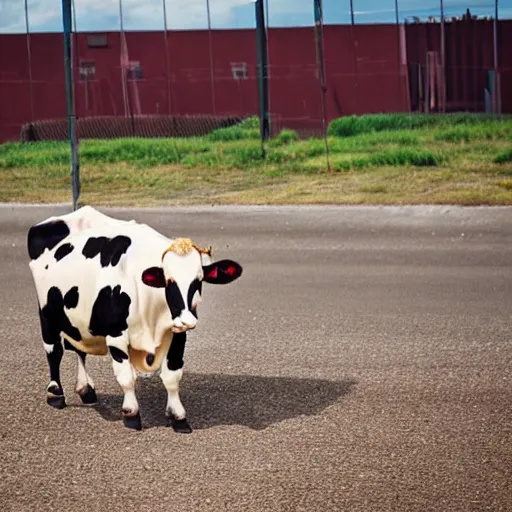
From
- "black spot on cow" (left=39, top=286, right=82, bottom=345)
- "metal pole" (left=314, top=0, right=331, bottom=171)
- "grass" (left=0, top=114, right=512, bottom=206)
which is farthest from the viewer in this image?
"metal pole" (left=314, top=0, right=331, bottom=171)

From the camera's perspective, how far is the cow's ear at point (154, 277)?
23.0ft

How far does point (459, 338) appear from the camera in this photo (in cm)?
1012

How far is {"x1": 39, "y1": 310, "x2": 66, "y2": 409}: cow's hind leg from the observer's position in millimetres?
7863

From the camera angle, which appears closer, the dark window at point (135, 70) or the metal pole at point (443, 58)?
the metal pole at point (443, 58)

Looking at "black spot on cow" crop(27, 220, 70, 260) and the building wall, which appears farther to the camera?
the building wall

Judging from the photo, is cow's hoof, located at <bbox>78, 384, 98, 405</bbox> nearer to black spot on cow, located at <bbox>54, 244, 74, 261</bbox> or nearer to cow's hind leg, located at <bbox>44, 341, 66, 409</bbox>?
cow's hind leg, located at <bbox>44, 341, 66, 409</bbox>

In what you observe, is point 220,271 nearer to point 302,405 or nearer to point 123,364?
point 123,364

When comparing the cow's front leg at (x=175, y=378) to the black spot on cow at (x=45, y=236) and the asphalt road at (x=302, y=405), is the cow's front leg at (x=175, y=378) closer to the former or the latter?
the asphalt road at (x=302, y=405)

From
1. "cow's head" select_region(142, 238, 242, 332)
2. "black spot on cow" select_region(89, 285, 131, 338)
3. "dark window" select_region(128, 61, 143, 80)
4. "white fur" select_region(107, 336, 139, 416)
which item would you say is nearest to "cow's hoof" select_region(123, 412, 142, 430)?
"white fur" select_region(107, 336, 139, 416)

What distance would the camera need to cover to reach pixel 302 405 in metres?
8.12

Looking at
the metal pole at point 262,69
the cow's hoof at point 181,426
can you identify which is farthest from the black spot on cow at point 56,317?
the metal pole at point 262,69

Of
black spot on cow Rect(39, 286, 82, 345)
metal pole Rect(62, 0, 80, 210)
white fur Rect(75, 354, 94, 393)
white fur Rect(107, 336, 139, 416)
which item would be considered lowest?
white fur Rect(75, 354, 94, 393)

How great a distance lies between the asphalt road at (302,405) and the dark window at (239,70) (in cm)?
1302

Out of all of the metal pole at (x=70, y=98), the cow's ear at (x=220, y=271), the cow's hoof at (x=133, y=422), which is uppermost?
the metal pole at (x=70, y=98)
